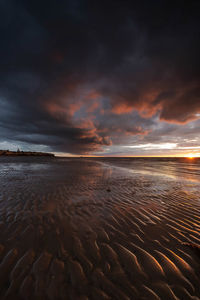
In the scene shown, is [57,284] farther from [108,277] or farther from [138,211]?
[138,211]

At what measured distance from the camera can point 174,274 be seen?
6.86 feet

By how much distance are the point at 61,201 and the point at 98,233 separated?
2.82 metres

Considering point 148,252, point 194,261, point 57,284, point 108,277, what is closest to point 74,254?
point 57,284

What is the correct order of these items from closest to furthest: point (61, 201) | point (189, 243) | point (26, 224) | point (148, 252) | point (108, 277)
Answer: point (108, 277) → point (148, 252) → point (189, 243) → point (26, 224) → point (61, 201)

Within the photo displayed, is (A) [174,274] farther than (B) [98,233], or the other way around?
(B) [98,233]

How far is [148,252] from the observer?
2559 millimetres

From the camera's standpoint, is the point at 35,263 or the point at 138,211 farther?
the point at 138,211

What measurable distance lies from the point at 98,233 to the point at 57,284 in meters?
1.48

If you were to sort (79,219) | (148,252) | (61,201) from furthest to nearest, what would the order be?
(61,201) → (79,219) → (148,252)

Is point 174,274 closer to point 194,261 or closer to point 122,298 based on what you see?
point 194,261

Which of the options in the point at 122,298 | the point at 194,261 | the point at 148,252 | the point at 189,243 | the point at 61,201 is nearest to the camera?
the point at 122,298

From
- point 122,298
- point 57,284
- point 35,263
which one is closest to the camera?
point 122,298

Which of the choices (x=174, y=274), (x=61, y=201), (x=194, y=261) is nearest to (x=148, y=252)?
(x=174, y=274)

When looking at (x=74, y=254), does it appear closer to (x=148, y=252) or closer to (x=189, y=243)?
(x=148, y=252)
